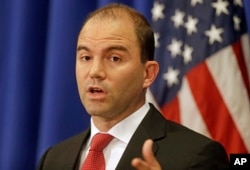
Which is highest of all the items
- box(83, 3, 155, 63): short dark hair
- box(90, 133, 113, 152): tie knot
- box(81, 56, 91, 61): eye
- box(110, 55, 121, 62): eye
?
box(83, 3, 155, 63): short dark hair

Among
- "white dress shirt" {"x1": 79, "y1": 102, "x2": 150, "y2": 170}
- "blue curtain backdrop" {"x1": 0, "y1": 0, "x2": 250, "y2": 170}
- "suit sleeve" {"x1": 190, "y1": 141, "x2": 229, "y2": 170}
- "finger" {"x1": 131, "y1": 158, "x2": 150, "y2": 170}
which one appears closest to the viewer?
"finger" {"x1": 131, "y1": 158, "x2": 150, "y2": 170}

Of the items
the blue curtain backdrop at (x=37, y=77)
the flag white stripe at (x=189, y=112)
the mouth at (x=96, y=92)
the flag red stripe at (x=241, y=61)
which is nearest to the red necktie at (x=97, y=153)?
the mouth at (x=96, y=92)

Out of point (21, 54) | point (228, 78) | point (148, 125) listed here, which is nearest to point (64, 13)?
point (21, 54)

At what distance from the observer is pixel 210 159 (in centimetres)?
132

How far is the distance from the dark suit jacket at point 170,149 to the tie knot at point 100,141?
7 centimetres

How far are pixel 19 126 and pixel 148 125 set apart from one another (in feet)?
3.37

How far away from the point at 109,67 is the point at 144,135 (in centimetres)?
20

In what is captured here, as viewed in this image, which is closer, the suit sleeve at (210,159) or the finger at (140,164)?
the finger at (140,164)

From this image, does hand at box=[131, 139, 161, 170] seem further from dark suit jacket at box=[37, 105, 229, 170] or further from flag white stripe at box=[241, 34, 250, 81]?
flag white stripe at box=[241, 34, 250, 81]

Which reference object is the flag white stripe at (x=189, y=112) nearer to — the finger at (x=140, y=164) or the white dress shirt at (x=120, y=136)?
the white dress shirt at (x=120, y=136)

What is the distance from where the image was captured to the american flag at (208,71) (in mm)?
1854

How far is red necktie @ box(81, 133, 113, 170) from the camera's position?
1402 millimetres

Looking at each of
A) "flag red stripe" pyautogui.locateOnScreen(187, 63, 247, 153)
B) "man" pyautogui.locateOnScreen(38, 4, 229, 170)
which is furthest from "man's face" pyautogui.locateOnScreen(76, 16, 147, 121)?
"flag red stripe" pyautogui.locateOnScreen(187, 63, 247, 153)

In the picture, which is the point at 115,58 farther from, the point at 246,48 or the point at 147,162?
the point at 246,48
